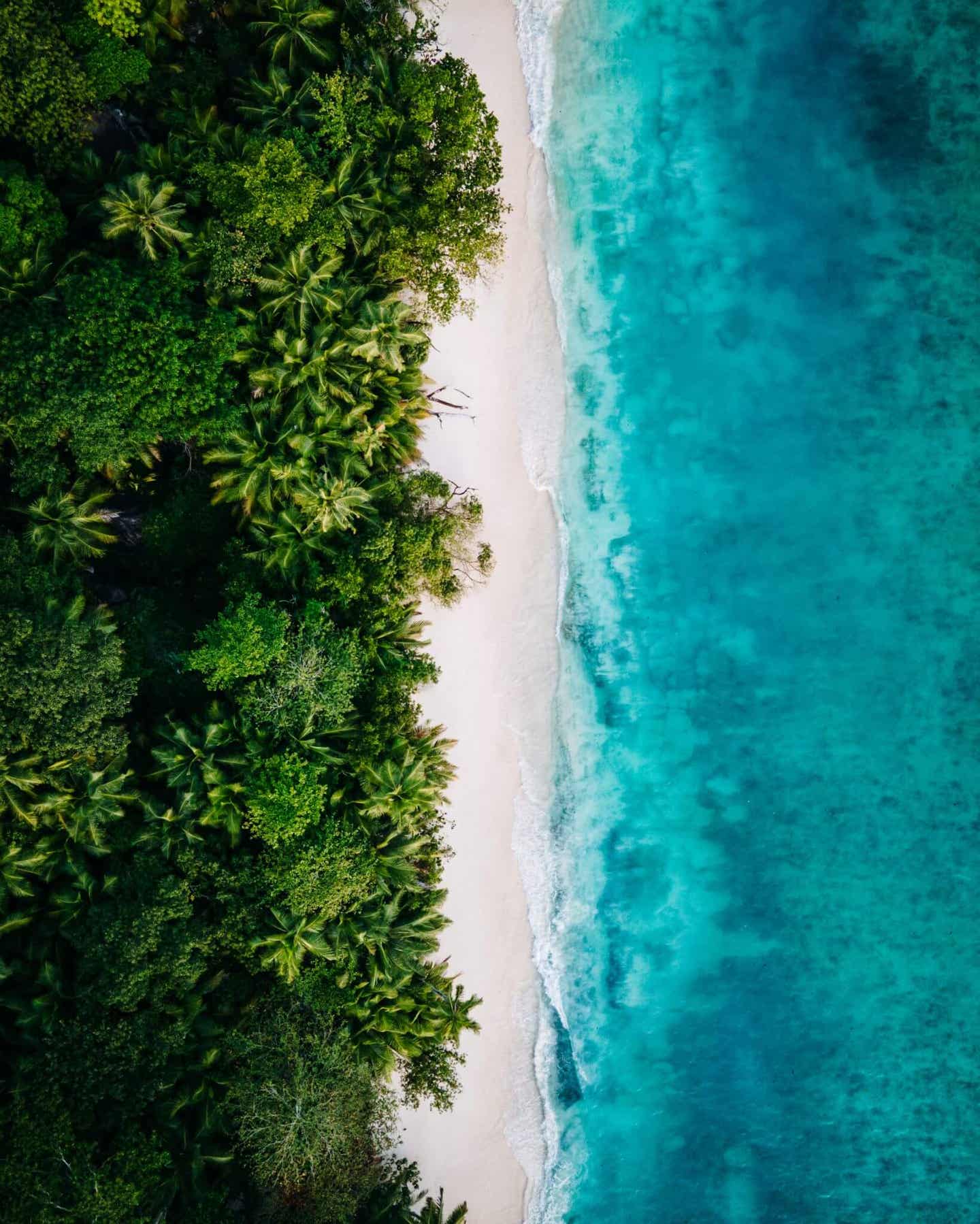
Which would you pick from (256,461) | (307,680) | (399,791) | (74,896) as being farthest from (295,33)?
(74,896)

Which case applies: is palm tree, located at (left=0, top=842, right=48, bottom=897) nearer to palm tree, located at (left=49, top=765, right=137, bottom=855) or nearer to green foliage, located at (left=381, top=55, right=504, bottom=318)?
palm tree, located at (left=49, top=765, right=137, bottom=855)

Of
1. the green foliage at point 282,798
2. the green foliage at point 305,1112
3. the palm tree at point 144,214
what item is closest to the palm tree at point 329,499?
the green foliage at point 282,798

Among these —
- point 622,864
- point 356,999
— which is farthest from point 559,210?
point 356,999

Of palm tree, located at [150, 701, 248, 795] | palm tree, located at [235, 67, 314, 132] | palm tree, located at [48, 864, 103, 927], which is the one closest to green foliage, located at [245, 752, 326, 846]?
palm tree, located at [150, 701, 248, 795]

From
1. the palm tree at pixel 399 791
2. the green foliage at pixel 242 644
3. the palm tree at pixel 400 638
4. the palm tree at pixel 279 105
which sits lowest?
the palm tree at pixel 399 791

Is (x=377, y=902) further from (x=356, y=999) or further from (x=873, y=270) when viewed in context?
(x=873, y=270)

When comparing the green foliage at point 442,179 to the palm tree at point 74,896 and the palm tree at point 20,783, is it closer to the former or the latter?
the palm tree at point 20,783
